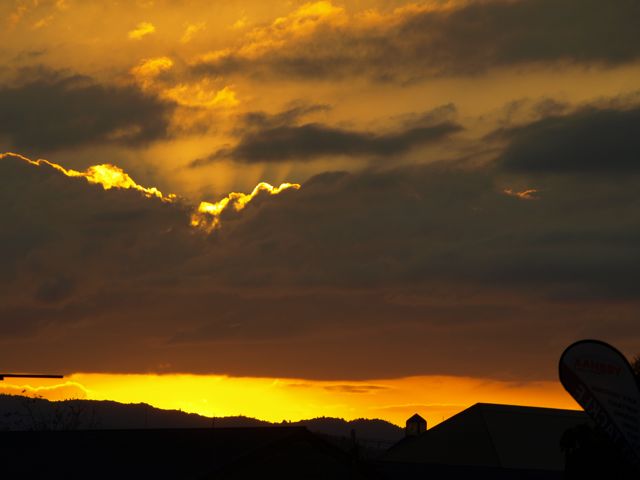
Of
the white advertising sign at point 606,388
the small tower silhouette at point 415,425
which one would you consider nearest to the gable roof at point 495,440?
the small tower silhouette at point 415,425

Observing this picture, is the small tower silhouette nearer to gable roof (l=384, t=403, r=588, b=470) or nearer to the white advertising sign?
gable roof (l=384, t=403, r=588, b=470)

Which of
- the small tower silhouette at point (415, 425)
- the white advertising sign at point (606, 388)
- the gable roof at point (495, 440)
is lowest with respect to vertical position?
the white advertising sign at point (606, 388)

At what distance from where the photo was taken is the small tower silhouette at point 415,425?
117262 millimetres

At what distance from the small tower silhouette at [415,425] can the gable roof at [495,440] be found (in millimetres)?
27017

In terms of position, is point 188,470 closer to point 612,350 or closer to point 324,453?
point 324,453

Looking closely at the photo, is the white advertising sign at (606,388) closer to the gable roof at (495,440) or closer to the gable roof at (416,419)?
the gable roof at (495,440)

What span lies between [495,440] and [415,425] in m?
33.1

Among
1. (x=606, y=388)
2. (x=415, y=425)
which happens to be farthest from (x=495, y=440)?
(x=606, y=388)

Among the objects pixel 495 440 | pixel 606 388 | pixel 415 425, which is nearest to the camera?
pixel 606 388

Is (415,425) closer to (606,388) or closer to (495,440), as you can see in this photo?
(495,440)

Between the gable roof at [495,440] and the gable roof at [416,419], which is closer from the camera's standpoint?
the gable roof at [495,440]

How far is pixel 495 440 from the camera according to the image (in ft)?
281

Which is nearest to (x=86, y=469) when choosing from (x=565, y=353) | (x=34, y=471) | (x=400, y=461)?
(x=34, y=471)

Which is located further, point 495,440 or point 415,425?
point 415,425
